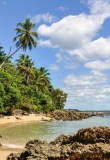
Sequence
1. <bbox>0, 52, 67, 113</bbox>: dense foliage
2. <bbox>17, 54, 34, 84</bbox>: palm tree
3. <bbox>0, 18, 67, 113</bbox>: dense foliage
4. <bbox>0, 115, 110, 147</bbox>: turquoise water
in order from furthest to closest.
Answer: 1. <bbox>17, 54, 34, 84</bbox>: palm tree
2. <bbox>0, 52, 67, 113</bbox>: dense foliage
3. <bbox>0, 18, 67, 113</bbox>: dense foliage
4. <bbox>0, 115, 110, 147</bbox>: turquoise water

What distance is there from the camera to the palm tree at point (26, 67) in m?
68.0

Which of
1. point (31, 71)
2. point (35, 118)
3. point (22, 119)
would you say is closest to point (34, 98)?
point (31, 71)

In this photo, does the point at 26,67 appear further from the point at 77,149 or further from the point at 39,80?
the point at 77,149

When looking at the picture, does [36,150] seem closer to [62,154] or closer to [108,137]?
[62,154]

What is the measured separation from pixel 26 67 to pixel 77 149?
60.7m

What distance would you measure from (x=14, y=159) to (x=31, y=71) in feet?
195

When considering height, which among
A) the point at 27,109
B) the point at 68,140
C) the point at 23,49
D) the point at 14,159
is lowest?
the point at 14,159

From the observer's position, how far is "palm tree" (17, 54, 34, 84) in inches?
2677

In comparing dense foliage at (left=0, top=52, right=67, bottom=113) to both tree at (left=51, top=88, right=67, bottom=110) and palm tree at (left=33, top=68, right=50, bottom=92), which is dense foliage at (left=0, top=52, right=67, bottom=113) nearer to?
A: palm tree at (left=33, top=68, right=50, bottom=92)

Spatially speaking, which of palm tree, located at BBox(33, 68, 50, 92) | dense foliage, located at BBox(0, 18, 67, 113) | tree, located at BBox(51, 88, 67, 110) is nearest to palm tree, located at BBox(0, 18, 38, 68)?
dense foliage, located at BBox(0, 18, 67, 113)

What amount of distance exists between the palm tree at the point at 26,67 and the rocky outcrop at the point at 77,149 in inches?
2283

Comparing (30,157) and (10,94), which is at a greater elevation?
(10,94)

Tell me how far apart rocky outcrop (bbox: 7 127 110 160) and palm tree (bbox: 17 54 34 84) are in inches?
2283

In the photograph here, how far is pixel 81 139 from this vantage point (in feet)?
31.4
